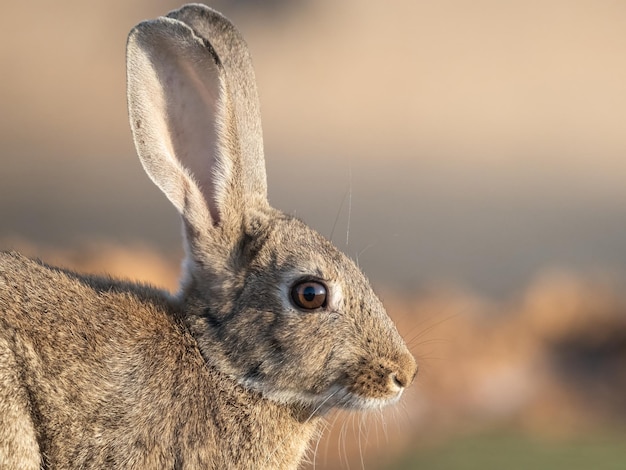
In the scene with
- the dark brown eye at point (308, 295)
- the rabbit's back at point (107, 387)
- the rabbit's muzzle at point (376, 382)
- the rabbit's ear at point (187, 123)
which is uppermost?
the rabbit's ear at point (187, 123)

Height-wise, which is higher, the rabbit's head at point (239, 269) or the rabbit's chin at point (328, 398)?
the rabbit's head at point (239, 269)

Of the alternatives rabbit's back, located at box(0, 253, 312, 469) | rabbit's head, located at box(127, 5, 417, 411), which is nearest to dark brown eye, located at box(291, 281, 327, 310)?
rabbit's head, located at box(127, 5, 417, 411)

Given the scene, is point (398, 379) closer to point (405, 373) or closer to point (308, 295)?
point (405, 373)

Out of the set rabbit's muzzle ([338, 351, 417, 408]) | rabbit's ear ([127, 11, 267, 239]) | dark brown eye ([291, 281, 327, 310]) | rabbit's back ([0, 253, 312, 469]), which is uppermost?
rabbit's ear ([127, 11, 267, 239])

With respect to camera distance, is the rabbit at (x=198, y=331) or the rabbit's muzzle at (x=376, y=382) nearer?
the rabbit at (x=198, y=331)

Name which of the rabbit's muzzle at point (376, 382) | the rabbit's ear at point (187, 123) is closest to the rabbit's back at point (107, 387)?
the rabbit's muzzle at point (376, 382)

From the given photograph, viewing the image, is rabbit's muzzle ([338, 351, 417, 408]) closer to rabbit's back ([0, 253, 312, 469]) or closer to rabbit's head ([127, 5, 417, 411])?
rabbit's head ([127, 5, 417, 411])

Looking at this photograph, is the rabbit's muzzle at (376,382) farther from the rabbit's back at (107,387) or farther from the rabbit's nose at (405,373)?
the rabbit's back at (107,387)
